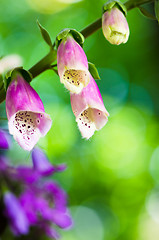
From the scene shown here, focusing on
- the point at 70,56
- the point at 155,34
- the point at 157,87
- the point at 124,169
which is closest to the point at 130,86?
the point at 157,87

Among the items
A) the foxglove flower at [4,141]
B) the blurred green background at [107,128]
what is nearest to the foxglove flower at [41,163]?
the foxglove flower at [4,141]

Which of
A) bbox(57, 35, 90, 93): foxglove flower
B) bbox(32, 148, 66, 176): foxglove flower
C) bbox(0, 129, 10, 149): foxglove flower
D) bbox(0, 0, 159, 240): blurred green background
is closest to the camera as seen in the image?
bbox(57, 35, 90, 93): foxglove flower

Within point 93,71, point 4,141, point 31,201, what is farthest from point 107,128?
point 93,71

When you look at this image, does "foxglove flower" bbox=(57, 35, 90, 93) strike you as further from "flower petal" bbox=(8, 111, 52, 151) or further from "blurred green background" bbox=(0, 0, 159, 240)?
"blurred green background" bbox=(0, 0, 159, 240)

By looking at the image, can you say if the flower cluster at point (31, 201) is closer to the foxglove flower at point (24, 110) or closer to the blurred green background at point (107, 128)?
the foxglove flower at point (24, 110)

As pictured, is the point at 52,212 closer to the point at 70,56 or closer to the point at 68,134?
the point at 70,56

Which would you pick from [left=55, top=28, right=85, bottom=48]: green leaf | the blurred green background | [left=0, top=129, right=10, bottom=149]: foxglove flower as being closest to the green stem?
[left=55, top=28, right=85, bottom=48]: green leaf

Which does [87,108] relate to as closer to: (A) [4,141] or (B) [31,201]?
(A) [4,141]
